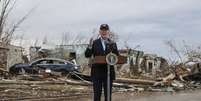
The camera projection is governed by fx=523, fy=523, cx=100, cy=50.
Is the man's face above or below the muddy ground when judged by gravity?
above

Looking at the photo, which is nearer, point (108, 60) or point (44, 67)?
point (108, 60)

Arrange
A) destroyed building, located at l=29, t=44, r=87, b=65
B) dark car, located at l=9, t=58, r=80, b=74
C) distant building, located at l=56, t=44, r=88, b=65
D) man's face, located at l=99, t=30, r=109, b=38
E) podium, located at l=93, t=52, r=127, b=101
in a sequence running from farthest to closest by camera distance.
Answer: distant building, located at l=56, t=44, r=88, b=65, destroyed building, located at l=29, t=44, r=87, b=65, dark car, located at l=9, t=58, r=80, b=74, man's face, located at l=99, t=30, r=109, b=38, podium, located at l=93, t=52, r=127, b=101

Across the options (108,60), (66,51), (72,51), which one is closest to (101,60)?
(108,60)

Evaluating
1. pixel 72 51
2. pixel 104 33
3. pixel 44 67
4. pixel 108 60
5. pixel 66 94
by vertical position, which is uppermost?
pixel 72 51

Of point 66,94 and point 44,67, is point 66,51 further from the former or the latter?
point 66,94

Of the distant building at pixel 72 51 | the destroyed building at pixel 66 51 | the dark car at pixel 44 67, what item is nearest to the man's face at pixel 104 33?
the dark car at pixel 44 67

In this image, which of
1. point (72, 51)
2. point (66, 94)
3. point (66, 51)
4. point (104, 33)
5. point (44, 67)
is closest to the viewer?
point (104, 33)

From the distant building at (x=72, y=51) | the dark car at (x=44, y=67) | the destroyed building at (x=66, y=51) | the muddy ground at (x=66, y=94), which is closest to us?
the muddy ground at (x=66, y=94)

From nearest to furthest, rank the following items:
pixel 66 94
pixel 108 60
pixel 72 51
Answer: pixel 108 60, pixel 66 94, pixel 72 51

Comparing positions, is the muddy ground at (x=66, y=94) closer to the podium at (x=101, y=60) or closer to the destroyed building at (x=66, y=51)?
the podium at (x=101, y=60)

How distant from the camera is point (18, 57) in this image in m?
58.0

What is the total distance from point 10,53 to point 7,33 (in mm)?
19335

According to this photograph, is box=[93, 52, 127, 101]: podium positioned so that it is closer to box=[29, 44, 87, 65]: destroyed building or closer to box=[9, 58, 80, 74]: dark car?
box=[9, 58, 80, 74]: dark car

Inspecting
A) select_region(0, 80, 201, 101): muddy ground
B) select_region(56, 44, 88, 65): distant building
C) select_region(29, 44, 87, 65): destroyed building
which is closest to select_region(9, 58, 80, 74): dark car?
select_region(0, 80, 201, 101): muddy ground
